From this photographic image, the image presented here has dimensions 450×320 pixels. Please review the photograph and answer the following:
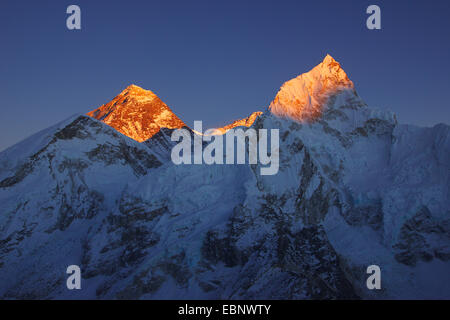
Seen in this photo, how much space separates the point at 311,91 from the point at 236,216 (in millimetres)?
78802

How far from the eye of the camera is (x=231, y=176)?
90625mm

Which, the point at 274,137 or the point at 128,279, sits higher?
the point at 274,137

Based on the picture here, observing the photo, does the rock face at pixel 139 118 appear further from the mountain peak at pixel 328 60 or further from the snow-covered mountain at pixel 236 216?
the mountain peak at pixel 328 60

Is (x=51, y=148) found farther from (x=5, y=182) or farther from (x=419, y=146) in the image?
(x=419, y=146)

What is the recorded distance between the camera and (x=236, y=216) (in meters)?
77.4

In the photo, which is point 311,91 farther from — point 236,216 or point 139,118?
point 139,118

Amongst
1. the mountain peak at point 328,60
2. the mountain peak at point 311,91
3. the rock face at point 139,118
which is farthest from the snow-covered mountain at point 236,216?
the rock face at point 139,118

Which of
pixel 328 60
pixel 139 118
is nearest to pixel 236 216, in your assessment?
pixel 328 60

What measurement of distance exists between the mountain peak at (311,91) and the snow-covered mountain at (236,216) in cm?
121

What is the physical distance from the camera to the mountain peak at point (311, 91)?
13427 cm

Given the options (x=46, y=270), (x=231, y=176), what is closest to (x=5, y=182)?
(x=46, y=270)

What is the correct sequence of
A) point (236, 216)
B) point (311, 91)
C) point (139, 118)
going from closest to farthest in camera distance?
point (236, 216)
point (311, 91)
point (139, 118)

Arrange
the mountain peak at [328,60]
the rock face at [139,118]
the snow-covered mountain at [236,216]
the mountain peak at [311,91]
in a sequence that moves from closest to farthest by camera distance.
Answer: the snow-covered mountain at [236,216] → the mountain peak at [311,91] → the mountain peak at [328,60] → the rock face at [139,118]
